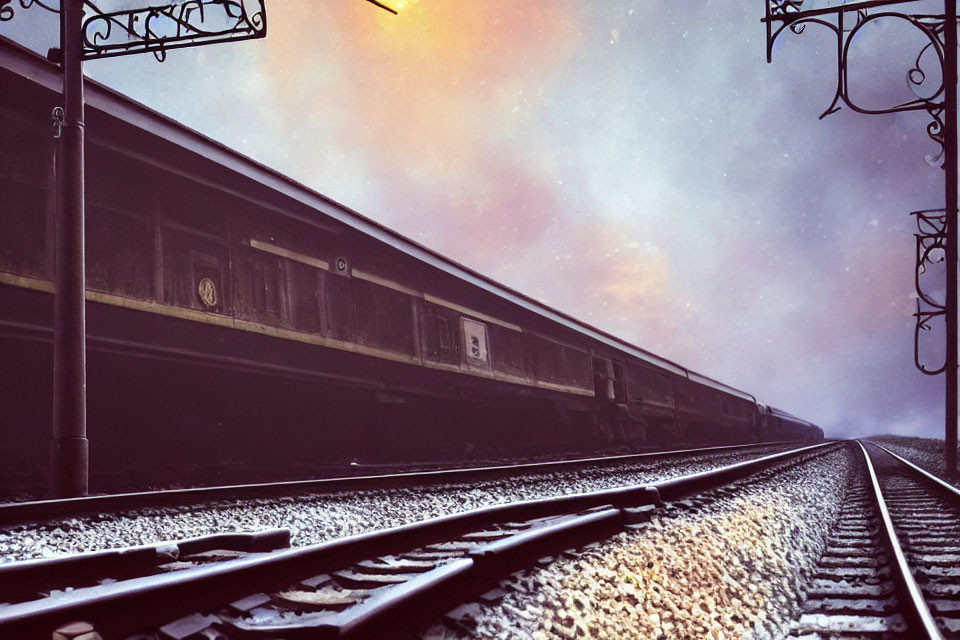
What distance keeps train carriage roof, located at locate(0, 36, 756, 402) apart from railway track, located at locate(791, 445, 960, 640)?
8.58 m

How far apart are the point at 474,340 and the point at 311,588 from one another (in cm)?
1420

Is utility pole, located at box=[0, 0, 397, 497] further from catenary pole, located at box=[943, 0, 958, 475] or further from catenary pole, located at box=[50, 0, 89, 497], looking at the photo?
catenary pole, located at box=[943, 0, 958, 475]

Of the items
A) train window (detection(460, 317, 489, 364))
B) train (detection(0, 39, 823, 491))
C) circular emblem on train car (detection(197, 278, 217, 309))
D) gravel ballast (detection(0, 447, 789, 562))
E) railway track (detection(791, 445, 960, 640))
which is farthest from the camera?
train window (detection(460, 317, 489, 364))

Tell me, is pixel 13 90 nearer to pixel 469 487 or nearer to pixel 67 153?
pixel 67 153

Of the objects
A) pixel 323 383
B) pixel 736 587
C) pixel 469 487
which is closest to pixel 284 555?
pixel 736 587


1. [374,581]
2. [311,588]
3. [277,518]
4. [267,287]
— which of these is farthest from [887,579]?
[267,287]

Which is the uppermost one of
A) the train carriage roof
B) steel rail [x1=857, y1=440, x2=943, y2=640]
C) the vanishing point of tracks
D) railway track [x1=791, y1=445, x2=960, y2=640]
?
the train carriage roof

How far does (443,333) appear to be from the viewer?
52.0ft

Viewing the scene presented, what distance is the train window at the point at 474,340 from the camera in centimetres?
1666

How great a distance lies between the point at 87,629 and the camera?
2104 mm

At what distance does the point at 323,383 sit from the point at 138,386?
3.21 meters

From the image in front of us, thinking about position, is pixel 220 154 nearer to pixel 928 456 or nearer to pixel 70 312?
pixel 70 312

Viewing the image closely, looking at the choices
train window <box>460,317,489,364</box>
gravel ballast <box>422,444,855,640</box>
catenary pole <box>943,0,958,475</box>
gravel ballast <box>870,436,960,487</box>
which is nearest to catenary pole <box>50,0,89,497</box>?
gravel ballast <box>422,444,855,640</box>

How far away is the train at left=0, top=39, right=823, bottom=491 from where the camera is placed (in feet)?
28.8
